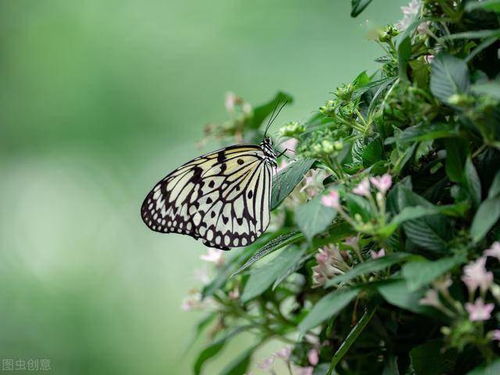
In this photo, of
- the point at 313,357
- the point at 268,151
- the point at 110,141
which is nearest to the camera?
the point at 313,357

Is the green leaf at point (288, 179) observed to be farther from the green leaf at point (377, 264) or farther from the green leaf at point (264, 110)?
the green leaf at point (264, 110)

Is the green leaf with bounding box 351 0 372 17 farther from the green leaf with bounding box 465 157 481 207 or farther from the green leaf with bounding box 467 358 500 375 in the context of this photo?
the green leaf with bounding box 467 358 500 375

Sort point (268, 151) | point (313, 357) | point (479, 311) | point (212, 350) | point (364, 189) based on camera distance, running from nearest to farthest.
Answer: point (479, 311)
point (364, 189)
point (313, 357)
point (212, 350)
point (268, 151)

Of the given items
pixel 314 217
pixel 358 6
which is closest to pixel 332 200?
pixel 314 217

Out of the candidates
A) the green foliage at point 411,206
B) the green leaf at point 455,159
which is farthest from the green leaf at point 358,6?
the green leaf at point 455,159

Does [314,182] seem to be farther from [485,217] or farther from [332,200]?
A: [485,217]

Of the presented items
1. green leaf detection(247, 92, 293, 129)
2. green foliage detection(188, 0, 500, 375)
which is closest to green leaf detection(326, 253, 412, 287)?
green foliage detection(188, 0, 500, 375)

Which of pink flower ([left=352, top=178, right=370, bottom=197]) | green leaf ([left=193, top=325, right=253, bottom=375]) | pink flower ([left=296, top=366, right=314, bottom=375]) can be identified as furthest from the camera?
green leaf ([left=193, top=325, right=253, bottom=375])
